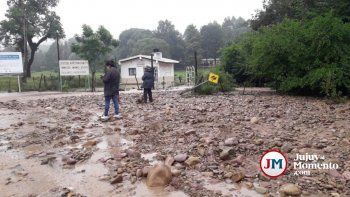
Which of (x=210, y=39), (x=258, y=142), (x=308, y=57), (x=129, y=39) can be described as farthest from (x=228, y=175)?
(x=129, y=39)

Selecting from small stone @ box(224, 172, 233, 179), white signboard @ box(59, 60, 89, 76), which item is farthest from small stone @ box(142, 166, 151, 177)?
white signboard @ box(59, 60, 89, 76)

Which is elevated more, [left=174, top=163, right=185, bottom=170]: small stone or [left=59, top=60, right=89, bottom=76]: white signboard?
[left=59, top=60, right=89, bottom=76]: white signboard

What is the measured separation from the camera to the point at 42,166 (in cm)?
541

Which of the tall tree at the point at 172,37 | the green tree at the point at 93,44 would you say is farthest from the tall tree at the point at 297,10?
the tall tree at the point at 172,37

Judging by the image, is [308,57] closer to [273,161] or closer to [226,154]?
[226,154]

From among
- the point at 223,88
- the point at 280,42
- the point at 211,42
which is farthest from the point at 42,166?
the point at 211,42

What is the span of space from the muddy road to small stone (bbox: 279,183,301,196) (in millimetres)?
12

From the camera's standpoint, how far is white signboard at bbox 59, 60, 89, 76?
21.9 meters

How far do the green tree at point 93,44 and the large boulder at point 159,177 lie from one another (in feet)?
95.8

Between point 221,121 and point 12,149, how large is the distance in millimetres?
4796

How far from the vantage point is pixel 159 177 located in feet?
14.4

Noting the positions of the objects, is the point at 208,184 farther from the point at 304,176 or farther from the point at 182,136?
the point at 182,136

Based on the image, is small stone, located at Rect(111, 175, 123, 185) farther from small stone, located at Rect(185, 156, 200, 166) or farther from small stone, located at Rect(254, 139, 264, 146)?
small stone, located at Rect(254, 139, 264, 146)

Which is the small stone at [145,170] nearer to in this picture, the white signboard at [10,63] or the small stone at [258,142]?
the small stone at [258,142]
